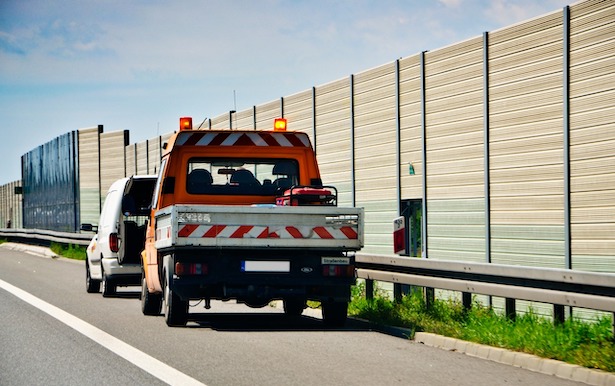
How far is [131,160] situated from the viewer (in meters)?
39.1

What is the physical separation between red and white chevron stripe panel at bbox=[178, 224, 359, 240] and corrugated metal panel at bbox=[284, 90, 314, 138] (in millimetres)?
10319

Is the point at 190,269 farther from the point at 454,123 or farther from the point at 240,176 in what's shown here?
the point at 454,123

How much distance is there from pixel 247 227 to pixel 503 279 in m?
2.94

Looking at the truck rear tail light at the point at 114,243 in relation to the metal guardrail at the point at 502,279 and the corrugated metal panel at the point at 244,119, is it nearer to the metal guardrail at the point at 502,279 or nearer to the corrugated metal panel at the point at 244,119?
the metal guardrail at the point at 502,279

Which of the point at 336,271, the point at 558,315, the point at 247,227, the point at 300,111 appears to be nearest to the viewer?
the point at 558,315

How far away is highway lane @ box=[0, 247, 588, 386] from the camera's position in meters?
8.80

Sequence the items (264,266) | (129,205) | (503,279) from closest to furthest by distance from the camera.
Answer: (503,279), (264,266), (129,205)

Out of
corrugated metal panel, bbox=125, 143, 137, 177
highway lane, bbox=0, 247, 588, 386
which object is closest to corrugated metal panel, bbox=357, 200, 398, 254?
highway lane, bbox=0, 247, 588, 386

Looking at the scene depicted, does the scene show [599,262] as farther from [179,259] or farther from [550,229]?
[179,259]

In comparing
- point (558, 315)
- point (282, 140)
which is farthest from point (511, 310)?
point (282, 140)

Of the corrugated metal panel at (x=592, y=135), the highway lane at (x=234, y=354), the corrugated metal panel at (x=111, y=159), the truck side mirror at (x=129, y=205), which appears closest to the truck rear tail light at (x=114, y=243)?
the highway lane at (x=234, y=354)

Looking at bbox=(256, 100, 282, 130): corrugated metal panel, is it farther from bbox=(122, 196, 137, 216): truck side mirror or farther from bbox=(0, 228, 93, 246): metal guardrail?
bbox=(122, 196, 137, 216): truck side mirror

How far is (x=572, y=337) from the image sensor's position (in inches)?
379

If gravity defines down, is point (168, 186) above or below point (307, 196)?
above
